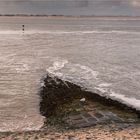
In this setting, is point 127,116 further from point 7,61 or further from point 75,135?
point 7,61

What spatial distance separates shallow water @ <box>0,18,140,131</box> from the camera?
18.9 m

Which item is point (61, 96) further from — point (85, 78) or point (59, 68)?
point (59, 68)

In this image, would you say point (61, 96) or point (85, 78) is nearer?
point (61, 96)

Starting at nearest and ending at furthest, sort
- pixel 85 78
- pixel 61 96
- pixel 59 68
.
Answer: pixel 61 96, pixel 85 78, pixel 59 68

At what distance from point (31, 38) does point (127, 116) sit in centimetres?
2861

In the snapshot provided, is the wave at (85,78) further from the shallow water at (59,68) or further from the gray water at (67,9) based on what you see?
the gray water at (67,9)

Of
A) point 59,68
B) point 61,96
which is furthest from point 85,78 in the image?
point 61,96

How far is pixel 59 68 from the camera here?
2781cm

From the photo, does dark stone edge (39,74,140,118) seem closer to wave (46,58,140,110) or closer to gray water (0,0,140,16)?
wave (46,58,140,110)

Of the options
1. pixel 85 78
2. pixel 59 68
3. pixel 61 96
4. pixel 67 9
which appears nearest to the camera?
pixel 61 96

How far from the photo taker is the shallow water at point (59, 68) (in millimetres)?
18875

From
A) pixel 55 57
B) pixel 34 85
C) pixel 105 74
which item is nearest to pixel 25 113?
pixel 34 85

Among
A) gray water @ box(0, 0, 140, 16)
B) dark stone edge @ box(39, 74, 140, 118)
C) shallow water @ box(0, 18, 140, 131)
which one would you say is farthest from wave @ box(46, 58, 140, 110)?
gray water @ box(0, 0, 140, 16)

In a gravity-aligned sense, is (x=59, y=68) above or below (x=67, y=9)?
below
